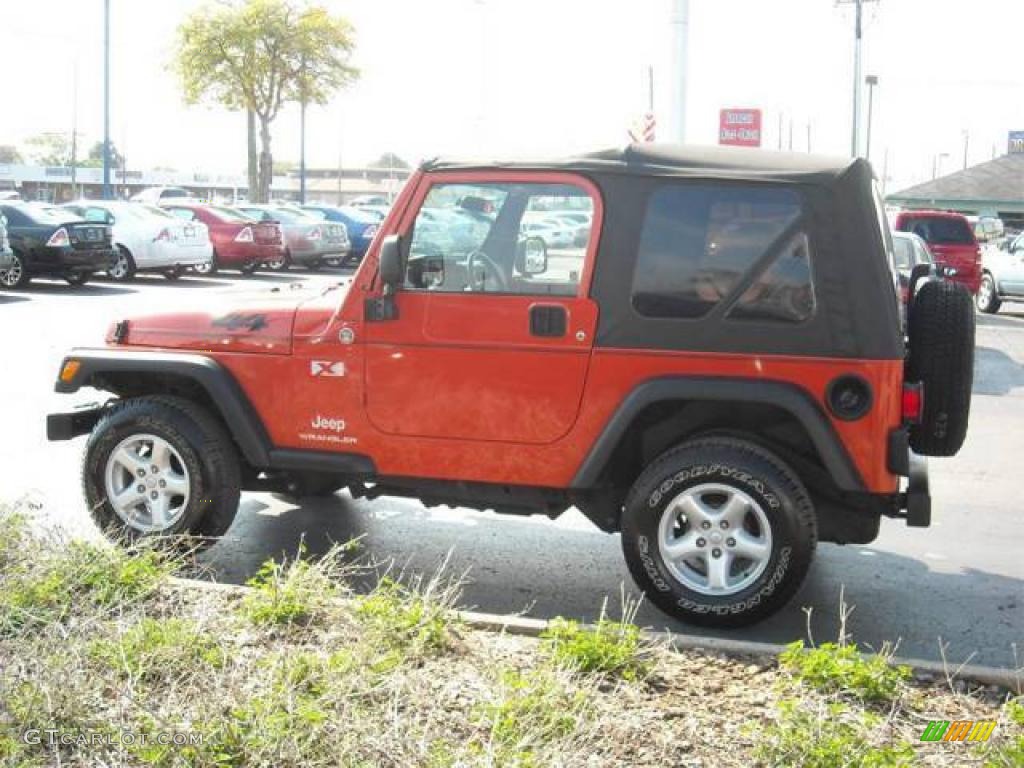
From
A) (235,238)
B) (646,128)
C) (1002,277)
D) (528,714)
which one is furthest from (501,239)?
(235,238)

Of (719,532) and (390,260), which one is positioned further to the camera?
(390,260)

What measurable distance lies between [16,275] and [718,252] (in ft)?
58.9

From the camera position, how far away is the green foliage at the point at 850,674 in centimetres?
398

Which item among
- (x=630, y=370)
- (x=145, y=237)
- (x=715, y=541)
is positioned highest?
(x=145, y=237)

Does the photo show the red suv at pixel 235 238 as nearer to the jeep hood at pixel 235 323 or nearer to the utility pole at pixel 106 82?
the utility pole at pixel 106 82

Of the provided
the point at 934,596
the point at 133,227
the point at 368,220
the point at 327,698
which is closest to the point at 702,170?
the point at 934,596

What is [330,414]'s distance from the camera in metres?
5.69

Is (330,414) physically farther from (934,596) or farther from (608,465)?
(934,596)

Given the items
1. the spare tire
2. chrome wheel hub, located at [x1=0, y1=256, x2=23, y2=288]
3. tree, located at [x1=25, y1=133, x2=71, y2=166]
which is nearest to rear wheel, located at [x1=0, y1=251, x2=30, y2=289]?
chrome wheel hub, located at [x1=0, y1=256, x2=23, y2=288]

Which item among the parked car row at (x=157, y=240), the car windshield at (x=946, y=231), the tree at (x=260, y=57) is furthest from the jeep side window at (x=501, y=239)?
the tree at (x=260, y=57)

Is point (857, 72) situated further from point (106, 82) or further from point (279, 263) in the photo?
point (106, 82)

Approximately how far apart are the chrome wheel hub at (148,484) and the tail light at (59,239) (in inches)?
627

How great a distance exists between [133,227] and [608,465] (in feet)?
62.6

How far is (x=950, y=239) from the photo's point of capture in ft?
72.3
